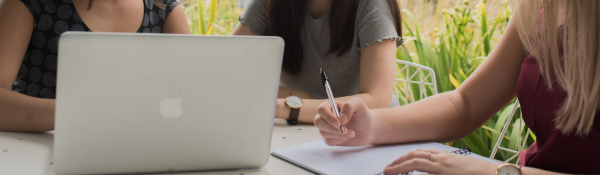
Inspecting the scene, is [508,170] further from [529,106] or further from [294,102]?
[294,102]

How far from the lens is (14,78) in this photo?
41.8 inches

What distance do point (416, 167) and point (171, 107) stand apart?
0.41 meters

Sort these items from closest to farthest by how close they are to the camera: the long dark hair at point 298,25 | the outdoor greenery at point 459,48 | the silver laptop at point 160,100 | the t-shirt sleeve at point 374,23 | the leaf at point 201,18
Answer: the silver laptop at point 160,100, the t-shirt sleeve at point 374,23, the long dark hair at point 298,25, the outdoor greenery at point 459,48, the leaf at point 201,18

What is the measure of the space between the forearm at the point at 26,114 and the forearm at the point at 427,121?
2.30 ft

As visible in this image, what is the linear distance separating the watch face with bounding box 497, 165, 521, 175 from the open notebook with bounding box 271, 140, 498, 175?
0.14 m

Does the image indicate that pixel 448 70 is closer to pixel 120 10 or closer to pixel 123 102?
pixel 120 10

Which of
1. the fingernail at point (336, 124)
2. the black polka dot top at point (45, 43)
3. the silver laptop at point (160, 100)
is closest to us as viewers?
the silver laptop at point (160, 100)

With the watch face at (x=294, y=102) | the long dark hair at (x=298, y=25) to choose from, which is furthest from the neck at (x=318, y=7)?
the watch face at (x=294, y=102)

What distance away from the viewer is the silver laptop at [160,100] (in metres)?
0.55

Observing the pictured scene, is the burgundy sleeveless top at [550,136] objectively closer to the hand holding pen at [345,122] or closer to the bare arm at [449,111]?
the bare arm at [449,111]

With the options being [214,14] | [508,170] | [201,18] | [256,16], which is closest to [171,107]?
[508,170]

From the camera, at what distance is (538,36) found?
802mm

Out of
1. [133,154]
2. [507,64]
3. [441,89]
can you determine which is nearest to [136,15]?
[133,154]

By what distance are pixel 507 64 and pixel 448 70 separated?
4.64 feet
